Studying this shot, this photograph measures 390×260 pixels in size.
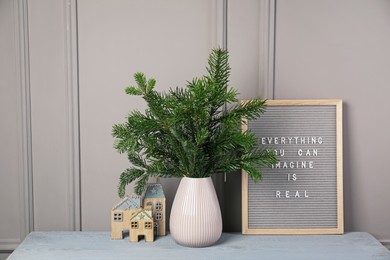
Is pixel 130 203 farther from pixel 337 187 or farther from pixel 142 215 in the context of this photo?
pixel 337 187

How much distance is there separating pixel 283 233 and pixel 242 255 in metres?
0.24

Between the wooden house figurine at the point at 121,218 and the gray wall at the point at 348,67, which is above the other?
the gray wall at the point at 348,67

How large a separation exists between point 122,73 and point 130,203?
43cm

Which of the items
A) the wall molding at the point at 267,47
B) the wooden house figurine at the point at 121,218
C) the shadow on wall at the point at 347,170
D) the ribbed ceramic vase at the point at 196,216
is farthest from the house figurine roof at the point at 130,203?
the shadow on wall at the point at 347,170

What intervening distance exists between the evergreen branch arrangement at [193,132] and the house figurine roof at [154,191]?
0.05m

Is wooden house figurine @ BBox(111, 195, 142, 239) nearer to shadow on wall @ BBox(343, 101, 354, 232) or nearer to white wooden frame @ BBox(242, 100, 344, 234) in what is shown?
white wooden frame @ BBox(242, 100, 344, 234)

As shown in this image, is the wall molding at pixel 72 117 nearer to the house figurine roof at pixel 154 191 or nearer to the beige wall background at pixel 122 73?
the beige wall background at pixel 122 73

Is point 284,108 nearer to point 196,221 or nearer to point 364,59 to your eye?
point 364,59

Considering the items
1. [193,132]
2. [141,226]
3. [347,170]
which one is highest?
[193,132]

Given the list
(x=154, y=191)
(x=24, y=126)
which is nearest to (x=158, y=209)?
(x=154, y=191)

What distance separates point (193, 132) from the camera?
127 cm

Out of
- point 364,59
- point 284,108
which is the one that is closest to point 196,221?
point 284,108

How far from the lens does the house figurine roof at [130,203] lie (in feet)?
4.49

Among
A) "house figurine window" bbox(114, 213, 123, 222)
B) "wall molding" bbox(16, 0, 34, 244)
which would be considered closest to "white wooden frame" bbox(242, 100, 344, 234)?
"house figurine window" bbox(114, 213, 123, 222)
